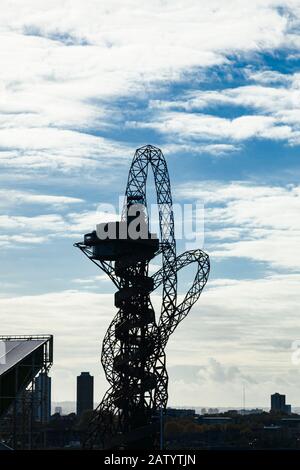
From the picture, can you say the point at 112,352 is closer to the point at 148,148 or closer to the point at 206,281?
the point at 206,281

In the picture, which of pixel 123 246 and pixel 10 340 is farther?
pixel 123 246

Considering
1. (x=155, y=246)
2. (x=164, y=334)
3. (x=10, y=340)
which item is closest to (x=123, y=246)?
(x=155, y=246)

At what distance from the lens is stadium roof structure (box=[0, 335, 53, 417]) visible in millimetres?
96188

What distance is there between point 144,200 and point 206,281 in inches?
553

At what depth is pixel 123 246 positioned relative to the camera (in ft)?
443

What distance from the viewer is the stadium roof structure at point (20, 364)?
96.2 metres

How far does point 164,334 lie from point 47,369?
1361 inches

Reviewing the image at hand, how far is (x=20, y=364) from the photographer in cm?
9756
